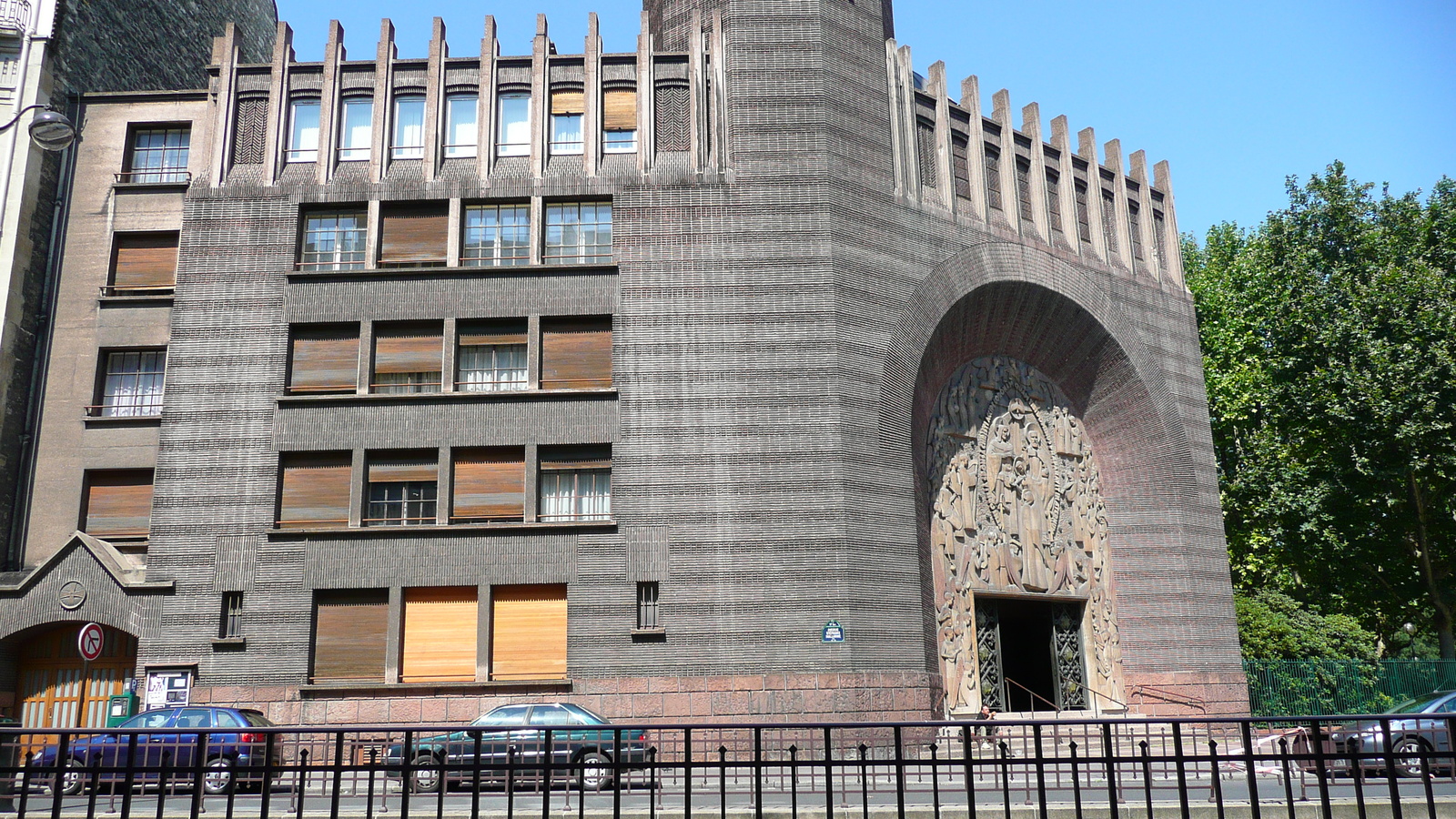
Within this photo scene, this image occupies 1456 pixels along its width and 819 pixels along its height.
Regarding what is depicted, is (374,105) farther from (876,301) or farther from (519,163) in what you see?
(876,301)

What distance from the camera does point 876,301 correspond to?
82.0ft

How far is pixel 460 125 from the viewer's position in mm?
25984

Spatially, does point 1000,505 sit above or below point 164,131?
below

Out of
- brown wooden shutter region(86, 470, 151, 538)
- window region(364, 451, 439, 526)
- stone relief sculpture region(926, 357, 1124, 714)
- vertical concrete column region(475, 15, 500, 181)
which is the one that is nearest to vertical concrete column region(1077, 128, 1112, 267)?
stone relief sculpture region(926, 357, 1124, 714)

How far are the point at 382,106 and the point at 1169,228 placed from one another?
71.8ft

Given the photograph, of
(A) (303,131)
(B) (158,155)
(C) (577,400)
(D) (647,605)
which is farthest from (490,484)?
(B) (158,155)

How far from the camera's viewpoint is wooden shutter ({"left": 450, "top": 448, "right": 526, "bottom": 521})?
2366 cm

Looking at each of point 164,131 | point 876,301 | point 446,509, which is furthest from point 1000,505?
point 164,131

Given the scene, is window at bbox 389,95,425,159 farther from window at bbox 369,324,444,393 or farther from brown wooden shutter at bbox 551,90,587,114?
window at bbox 369,324,444,393

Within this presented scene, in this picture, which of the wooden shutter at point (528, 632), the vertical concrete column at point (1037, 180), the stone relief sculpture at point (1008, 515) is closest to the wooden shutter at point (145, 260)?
the wooden shutter at point (528, 632)

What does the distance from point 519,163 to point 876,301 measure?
850 centimetres

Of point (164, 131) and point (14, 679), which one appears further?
point (164, 131)

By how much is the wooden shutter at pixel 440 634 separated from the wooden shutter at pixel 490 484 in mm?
1591

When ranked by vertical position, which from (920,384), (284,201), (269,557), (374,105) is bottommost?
(269,557)
